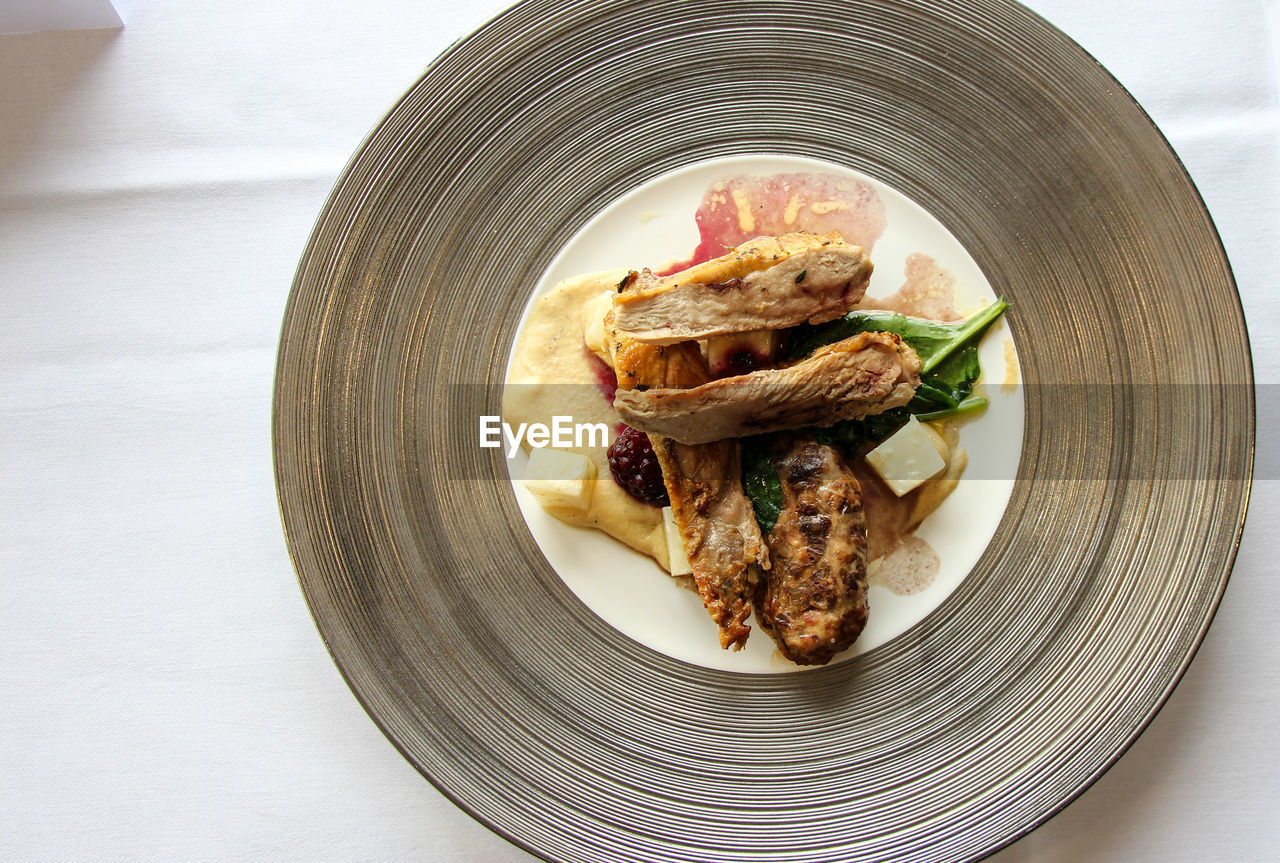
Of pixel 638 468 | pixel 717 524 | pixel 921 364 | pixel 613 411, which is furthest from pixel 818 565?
pixel 613 411

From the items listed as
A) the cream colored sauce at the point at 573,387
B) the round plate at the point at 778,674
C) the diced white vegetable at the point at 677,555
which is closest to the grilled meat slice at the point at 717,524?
the diced white vegetable at the point at 677,555

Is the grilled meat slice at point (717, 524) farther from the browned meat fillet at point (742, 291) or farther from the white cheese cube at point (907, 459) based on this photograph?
the white cheese cube at point (907, 459)

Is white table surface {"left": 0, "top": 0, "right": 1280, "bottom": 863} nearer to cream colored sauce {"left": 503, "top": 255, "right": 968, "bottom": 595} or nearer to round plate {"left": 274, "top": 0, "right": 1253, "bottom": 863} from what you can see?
round plate {"left": 274, "top": 0, "right": 1253, "bottom": 863}

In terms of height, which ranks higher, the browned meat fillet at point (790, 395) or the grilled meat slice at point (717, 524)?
the browned meat fillet at point (790, 395)

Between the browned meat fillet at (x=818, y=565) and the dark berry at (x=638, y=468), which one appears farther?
the dark berry at (x=638, y=468)

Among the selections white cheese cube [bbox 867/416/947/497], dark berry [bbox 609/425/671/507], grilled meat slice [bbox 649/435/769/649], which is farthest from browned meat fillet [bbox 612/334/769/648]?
white cheese cube [bbox 867/416/947/497]

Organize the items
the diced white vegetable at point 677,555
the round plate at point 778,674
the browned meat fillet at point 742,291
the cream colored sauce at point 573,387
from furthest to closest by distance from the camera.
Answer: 1. the cream colored sauce at point 573,387
2. the diced white vegetable at point 677,555
3. the round plate at point 778,674
4. the browned meat fillet at point 742,291

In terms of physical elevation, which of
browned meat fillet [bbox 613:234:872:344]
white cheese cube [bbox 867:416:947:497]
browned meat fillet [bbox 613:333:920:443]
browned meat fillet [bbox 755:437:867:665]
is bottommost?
browned meat fillet [bbox 755:437:867:665]

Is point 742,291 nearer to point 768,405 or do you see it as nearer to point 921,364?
point 768,405
